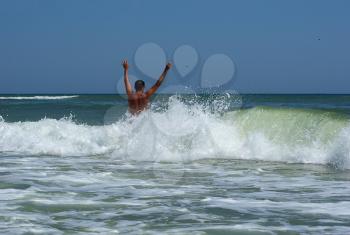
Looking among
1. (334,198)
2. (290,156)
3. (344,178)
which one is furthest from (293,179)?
(290,156)

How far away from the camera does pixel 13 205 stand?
20.6 feet

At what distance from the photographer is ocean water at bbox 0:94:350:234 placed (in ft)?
18.3

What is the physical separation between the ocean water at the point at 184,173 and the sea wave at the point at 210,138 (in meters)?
0.02

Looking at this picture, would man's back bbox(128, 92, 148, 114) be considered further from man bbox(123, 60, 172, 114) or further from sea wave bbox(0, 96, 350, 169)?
sea wave bbox(0, 96, 350, 169)

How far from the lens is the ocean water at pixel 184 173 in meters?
5.58

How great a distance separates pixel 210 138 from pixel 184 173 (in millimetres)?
3735

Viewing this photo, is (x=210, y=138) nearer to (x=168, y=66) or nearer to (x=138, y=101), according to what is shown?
(x=138, y=101)

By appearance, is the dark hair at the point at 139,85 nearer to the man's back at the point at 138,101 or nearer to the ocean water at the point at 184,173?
the man's back at the point at 138,101

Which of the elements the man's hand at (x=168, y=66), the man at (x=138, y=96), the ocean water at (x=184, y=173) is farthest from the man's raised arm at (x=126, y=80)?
the man's hand at (x=168, y=66)

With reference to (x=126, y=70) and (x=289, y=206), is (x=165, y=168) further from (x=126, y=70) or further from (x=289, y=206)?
(x=289, y=206)

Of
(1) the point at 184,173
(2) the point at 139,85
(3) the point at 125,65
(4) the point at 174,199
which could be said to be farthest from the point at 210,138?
(4) the point at 174,199

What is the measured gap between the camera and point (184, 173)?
9109mm

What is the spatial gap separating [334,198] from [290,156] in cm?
466

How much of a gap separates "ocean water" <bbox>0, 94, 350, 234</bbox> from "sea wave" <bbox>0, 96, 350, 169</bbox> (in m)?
0.02
